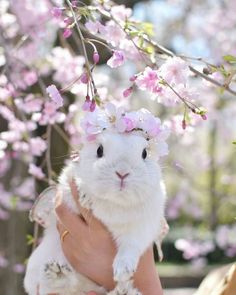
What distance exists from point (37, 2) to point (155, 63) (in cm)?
300

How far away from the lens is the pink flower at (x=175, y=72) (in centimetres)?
190

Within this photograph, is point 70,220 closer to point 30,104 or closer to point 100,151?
point 100,151

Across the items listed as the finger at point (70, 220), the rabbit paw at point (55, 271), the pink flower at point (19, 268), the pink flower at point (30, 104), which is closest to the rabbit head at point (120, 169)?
the finger at point (70, 220)

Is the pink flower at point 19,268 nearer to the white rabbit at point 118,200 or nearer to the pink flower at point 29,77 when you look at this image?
the pink flower at point 29,77

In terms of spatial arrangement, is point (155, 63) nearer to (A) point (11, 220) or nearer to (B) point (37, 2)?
(A) point (11, 220)

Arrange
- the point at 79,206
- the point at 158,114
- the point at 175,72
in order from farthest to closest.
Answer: the point at 158,114 < the point at 79,206 < the point at 175,72

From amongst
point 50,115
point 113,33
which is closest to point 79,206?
point 113,33

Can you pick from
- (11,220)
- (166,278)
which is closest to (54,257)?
(11,220)

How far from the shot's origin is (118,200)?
5.94 feet

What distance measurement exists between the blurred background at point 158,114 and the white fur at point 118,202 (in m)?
0.22

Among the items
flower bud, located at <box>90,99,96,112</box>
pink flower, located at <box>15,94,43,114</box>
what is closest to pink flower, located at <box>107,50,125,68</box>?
flower bud, located at <box>90,99,96,112</box>

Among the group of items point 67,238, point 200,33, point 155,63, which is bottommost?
point 67,238

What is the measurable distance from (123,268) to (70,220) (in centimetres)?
32

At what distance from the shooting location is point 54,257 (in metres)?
2.12
